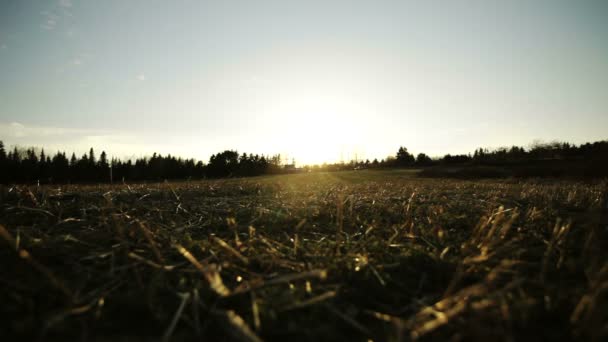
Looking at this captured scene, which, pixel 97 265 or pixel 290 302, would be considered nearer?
pixel 290 302

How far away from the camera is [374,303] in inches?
53.6

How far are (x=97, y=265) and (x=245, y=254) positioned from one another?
2.98 feet

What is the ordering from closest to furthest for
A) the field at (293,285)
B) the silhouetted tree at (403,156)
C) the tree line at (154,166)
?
the field at (293,285), the tree line at (154,166), the silhouetted tree at (403,156)

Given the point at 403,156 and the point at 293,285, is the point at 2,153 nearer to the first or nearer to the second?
the point at 293,285

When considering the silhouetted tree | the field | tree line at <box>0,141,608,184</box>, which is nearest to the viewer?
the field

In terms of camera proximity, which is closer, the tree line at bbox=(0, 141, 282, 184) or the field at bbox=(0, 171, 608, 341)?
the field at bbox=(0, 171, 608, 341)

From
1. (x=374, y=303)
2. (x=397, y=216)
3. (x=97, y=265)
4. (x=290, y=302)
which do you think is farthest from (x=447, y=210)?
(x=97, y=265)

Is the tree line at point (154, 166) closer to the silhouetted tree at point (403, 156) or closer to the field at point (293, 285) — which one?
the silhouetted tree at point (403, 156)

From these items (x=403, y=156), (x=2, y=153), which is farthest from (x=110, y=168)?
(x=403, y=156)

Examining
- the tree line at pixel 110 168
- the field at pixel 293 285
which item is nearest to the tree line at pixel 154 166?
the tree line at pixel 110 168

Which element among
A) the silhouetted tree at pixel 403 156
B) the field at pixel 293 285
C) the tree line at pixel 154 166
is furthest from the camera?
the silhouetted tree at pixel 403 156

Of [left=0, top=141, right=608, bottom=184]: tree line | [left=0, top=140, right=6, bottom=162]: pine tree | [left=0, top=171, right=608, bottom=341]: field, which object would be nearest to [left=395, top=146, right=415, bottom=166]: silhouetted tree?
[left=0, top=141, right=608, bottom=184]: tree line

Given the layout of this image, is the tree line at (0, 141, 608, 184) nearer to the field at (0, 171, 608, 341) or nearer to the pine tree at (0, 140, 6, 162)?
the pine tree at (0, 140, 6, 162)

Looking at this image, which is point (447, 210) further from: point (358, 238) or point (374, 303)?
point (374, 303)
